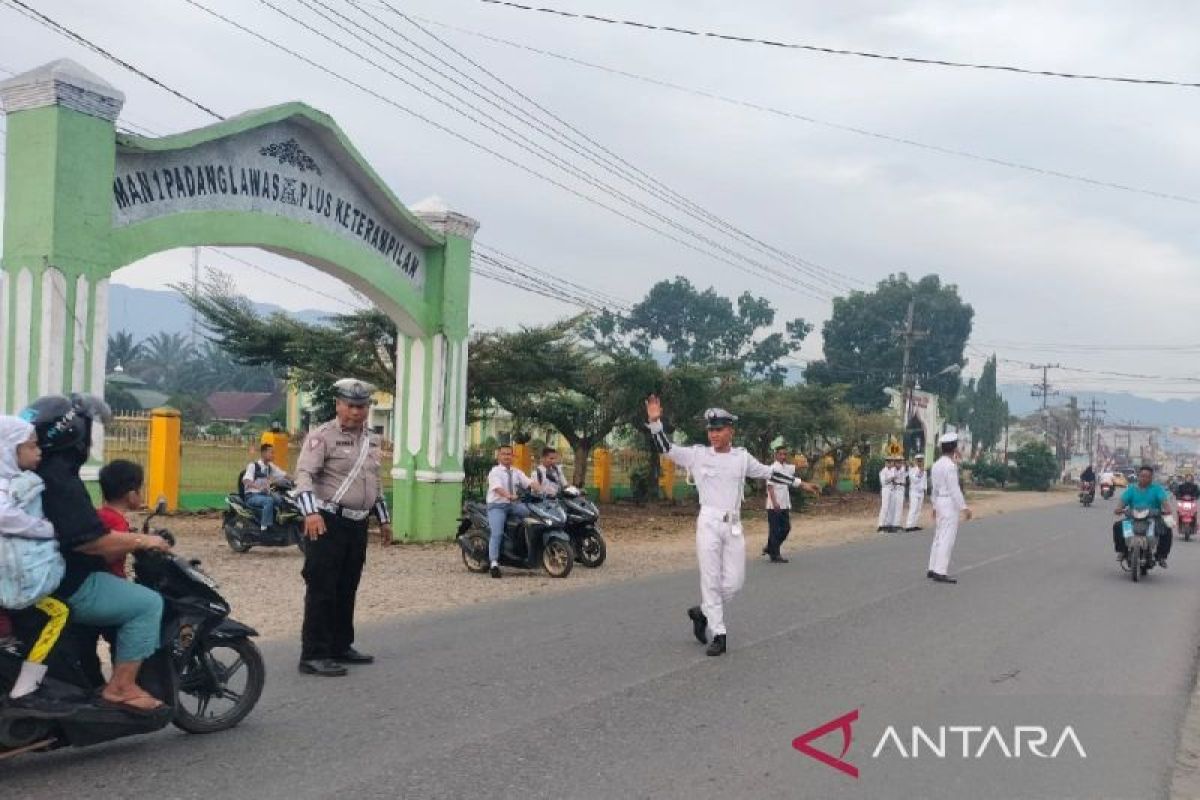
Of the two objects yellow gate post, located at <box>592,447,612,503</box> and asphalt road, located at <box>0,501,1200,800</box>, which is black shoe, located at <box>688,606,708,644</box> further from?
yellow gate post, located at <box>592,447,612,503</box>

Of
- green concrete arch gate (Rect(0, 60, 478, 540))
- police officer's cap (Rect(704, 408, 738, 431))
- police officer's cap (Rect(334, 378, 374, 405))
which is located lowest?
police officer's cap (Rect(704, 408, 738, 431))

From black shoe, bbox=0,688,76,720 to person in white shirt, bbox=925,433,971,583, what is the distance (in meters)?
10.7

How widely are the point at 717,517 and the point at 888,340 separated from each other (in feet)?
203

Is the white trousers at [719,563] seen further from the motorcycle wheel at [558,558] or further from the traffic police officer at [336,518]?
the motorcycle wheel at [558,558]

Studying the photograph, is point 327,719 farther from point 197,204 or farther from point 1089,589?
point 1089,589

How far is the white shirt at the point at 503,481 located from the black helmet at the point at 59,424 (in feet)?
25.9

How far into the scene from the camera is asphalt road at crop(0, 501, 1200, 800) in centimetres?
500

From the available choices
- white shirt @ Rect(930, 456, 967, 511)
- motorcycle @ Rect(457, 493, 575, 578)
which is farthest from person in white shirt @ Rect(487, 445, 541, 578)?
white shirt @ Rect(930, 456, 967, 511)

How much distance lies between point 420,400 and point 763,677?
1052 centimetres

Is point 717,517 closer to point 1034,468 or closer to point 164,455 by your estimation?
point 164,455

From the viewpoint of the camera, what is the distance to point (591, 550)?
14148 mm

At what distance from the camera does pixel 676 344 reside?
7519cm

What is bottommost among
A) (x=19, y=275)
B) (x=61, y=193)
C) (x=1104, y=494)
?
(x=1104, y=494)

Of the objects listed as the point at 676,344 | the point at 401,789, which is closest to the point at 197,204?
the point at 401,789
